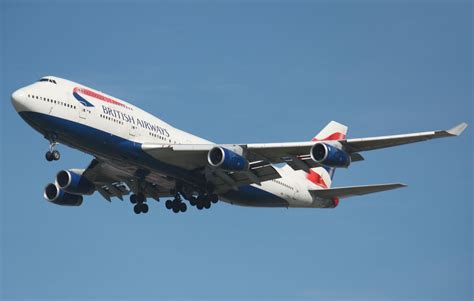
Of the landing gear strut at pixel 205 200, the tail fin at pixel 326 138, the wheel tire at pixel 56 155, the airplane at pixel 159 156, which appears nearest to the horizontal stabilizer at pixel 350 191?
the airplane at pixel 159 156

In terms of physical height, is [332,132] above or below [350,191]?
above

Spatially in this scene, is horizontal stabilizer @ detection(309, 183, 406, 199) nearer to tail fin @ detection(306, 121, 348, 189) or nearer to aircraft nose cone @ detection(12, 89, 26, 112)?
tail fin @ detection(306, 121, 348, 189)

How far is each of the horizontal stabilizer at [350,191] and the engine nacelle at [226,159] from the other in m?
8.04

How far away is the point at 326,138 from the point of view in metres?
62.5

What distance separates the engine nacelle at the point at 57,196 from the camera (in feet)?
187

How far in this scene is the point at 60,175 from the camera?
55.0 m

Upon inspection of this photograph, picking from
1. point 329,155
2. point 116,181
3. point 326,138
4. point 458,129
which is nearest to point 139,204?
point 116,181

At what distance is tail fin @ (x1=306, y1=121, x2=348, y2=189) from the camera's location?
60344 mm

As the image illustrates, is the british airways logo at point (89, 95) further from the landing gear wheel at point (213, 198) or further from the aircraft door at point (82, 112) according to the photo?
the landing gear wheel at point (213, 198)

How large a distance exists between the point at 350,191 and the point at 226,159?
9.81 m

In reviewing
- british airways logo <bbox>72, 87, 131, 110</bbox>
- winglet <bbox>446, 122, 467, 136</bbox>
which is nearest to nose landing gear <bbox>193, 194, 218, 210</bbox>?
british airways logo <bbox>72, 87, 131, 110</bbox>

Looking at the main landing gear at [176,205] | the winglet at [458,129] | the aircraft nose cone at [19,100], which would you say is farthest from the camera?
the main landing gear at [176,205]

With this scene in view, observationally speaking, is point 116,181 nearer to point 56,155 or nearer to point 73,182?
point 73,182

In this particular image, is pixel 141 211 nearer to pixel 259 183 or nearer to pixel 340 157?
pixel 259 183
